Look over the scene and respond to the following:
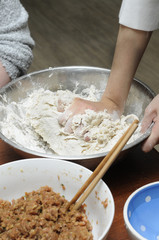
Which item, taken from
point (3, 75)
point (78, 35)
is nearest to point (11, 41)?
point (3, 75)

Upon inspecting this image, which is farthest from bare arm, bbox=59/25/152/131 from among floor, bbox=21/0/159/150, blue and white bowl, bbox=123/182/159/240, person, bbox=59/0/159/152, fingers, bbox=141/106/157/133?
floor, bbox=21/0/159/150

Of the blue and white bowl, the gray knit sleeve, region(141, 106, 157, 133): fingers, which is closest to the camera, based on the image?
the blue and white bowl

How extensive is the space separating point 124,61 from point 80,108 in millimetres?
205

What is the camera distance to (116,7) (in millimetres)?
3732

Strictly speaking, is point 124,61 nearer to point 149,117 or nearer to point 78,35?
point 149,117

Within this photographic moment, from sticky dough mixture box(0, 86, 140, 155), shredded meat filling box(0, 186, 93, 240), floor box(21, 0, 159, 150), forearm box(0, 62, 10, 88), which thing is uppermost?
shredded meat filling box(0, 186, 93, 240)

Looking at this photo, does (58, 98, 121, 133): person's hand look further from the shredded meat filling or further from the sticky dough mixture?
the shredded meat filling

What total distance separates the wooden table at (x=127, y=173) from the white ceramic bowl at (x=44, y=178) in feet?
0.40

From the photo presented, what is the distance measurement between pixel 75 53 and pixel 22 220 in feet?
7.95

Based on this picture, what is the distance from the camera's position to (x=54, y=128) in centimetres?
113

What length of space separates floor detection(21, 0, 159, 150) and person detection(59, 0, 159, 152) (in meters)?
1.36

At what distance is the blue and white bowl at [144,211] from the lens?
26.9 inches

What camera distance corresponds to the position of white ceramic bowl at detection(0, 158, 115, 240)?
0.77m

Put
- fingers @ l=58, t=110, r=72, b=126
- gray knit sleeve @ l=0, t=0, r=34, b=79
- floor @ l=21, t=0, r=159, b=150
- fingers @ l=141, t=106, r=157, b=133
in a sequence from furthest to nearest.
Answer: floor @ l=21, t=0, r=159, b=150, gray knit sleeve @ l=0, t=0, r=34, b=79, fingers @ l=58, t=110, r=72, b=126, fingers @ l=141, t=106, r=157, b=133
